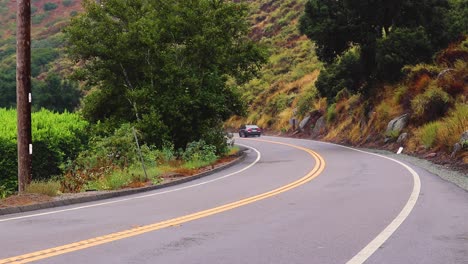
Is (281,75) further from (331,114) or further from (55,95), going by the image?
(55,95)

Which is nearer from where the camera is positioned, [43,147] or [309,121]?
[43,147]

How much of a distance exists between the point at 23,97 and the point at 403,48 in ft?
88.3

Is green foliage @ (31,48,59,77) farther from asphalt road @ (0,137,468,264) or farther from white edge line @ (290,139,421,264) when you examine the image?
white edge line @ (290,139,421,264)


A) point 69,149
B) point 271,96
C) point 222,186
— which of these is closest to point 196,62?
point 69,149

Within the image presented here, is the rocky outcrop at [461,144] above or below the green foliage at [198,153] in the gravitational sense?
above

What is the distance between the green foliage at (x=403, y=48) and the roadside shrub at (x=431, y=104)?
3.74 meters

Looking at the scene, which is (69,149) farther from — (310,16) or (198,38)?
(310,16)

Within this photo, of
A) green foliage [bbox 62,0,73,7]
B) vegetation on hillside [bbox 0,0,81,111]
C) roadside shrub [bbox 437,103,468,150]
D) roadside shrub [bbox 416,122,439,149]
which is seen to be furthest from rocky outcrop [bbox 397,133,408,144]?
green foliage [bbox 62,0,73,7]

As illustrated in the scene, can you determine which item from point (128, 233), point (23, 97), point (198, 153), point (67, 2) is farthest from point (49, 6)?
point (128, 233)

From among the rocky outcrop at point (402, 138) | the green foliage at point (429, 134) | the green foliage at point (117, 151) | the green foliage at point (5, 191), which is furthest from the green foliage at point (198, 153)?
the rocky outcrop at point (402, 138)

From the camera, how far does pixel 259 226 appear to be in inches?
400

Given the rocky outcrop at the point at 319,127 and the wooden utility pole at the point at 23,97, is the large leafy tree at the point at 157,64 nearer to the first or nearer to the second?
the wooden utility pole at the point at 23,97

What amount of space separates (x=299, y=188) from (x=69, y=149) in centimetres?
953

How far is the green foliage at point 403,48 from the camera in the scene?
36438 millimetres
